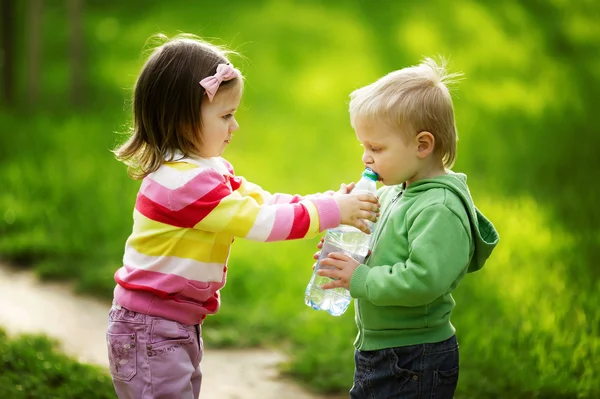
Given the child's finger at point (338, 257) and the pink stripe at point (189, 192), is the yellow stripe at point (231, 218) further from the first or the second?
the child's finger at point (338, 257)

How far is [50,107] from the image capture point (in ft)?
27.7

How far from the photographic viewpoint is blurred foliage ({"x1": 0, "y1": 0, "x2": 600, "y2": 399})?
172 inches

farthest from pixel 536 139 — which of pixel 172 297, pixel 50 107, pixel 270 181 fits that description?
pixel 172 297

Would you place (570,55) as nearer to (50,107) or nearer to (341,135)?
(341,135)

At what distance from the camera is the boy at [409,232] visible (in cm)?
260

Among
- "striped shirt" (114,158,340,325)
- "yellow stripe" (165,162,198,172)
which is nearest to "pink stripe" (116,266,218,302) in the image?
"striped shirt" (114,158,340,325)

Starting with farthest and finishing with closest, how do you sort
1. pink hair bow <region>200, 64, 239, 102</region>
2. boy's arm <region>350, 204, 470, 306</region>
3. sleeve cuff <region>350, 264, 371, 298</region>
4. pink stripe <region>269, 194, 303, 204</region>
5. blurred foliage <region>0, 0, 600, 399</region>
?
blurred foliage <region>0, 0, 600, 399</region> → pink stripe <region>269, 194, 303, 204</region> → pink hair bow <region>200, 64, 239, 102</region> → sleeve cuff <region>350, 264, 371, 298</region> → boy's arm <region>350, 204, 470, 306</region>

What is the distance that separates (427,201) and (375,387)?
0.66 meters

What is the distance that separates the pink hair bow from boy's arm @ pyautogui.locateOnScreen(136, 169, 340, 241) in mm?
265

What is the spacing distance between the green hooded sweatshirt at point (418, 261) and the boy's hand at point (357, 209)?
2.4 inches

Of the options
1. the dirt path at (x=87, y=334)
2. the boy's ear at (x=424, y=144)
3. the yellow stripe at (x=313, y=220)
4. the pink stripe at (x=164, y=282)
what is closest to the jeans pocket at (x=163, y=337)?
the pink stripe at (x=164, y=282)

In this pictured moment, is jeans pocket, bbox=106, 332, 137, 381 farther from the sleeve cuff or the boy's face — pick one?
the boy's face

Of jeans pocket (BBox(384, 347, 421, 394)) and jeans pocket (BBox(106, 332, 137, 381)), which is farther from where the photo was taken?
jeans pocket (BBox(106, 332, 137, 381))

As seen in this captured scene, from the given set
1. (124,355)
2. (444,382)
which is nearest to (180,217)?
(124,355)
